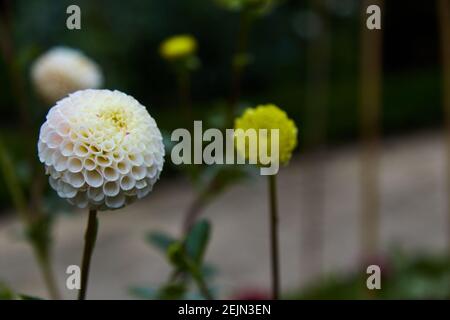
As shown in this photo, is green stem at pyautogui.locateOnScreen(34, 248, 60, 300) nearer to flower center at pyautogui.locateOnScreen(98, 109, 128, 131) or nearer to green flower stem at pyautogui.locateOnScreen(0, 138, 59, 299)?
green flower stem at pyautogui.locateOnScreen(0, 138, 59, 299)

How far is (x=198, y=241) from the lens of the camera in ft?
2.08

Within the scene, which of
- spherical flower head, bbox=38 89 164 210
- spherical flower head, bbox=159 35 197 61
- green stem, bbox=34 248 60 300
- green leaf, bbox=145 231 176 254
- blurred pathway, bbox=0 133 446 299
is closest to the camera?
spherical flower head, bbox=38 89 164 210

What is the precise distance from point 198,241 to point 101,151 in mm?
215

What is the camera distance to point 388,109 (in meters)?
5.05

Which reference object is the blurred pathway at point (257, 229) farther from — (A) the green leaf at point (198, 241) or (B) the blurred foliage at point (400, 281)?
(A) the green leaf at point (198, 241)

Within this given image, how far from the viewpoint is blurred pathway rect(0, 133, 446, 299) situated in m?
2.91

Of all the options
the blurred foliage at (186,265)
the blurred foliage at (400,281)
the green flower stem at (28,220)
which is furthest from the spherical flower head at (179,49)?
the blurred foliage at (400,281)

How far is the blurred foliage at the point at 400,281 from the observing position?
2.15 metres

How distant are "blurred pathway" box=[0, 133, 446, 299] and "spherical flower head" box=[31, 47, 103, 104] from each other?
4.95ft

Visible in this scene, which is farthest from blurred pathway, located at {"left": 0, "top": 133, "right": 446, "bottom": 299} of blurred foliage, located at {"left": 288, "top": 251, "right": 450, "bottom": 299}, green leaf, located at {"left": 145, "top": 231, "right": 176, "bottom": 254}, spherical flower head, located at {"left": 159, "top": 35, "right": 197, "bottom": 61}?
green leaf, located at {"left": 145, "top": 231, "right": 176, "bottom": 254}

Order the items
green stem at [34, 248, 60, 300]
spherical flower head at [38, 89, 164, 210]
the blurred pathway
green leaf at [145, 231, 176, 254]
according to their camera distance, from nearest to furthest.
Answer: spherical flower head at [38, 89, 164, 210], green leaf at [145, 231, 176, 254], green stem at [34, 248, 60, 300], the blurred pathway

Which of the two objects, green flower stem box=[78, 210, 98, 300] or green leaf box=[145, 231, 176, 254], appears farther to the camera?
green leaf box=[145, 231, 176, 254]

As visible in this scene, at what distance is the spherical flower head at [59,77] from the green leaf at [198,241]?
0.42 metres
